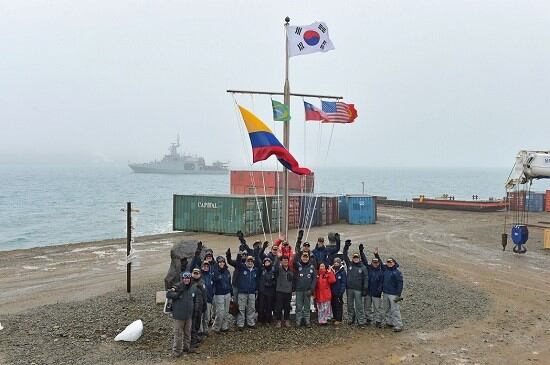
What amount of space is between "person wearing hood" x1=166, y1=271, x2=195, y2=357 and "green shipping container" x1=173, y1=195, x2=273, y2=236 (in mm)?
17400

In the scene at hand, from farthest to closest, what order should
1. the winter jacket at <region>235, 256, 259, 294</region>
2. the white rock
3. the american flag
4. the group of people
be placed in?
the american flag
the winter jacket at <region>235, 256, 259, 294</region>
the group of people
the white rock

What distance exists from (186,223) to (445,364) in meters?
22.7

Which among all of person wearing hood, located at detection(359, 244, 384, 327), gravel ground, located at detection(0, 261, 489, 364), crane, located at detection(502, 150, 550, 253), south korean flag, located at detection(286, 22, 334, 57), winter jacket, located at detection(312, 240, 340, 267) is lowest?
gravel ground, located at detection(0, 261, 489, 364)

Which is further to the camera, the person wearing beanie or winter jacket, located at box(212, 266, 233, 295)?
winter jacket, located at box(212, 266, 233, 295)

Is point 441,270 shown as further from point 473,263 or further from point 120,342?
point 120,342

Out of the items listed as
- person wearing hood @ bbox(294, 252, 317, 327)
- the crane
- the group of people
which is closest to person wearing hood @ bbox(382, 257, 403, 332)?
the group of people

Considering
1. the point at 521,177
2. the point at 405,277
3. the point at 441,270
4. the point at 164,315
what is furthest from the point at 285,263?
the point at 521,177

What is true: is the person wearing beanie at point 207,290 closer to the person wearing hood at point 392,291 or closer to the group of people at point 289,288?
the group of people at point 289,288

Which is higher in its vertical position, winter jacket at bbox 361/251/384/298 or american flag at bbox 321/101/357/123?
american flag at bbox 321/101/357/123

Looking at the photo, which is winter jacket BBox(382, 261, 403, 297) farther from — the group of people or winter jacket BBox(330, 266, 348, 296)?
winter jacket BBox(330, 266, 348, 296)

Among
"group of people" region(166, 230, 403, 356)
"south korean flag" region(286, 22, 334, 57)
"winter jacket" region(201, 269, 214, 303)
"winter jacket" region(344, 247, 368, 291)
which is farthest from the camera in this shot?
"south korean flag" region(286, 22, 334, 57)

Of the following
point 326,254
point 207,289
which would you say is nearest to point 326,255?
point 326,254

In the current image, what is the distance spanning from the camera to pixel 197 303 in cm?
978

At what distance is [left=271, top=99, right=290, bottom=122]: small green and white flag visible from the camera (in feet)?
40.8
